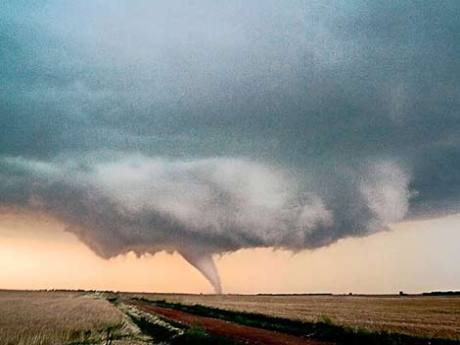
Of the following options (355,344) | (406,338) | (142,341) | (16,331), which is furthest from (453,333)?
(16,331)

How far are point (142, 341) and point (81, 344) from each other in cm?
355

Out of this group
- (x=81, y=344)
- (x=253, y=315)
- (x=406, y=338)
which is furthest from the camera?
(x=253, y=315)

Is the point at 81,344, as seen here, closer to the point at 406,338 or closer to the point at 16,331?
the point at 16,331

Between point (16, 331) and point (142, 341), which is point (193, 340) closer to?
point (142, 341)

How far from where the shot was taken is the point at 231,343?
26969mm

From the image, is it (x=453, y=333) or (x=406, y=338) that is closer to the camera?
(x=406, y=338)

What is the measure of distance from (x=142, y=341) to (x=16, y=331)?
707 cm

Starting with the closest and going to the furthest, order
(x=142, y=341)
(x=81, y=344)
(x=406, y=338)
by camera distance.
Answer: (x=81, y=344) → (x=142, y=341) → (x=406, y=338)

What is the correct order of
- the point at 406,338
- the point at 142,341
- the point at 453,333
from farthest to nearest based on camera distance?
the point at 453,333
the point at 406,338
the point at 142,341

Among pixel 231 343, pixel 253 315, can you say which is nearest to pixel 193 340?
pixel 231 343

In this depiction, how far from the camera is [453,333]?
119 ft

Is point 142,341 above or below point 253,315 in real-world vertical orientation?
below

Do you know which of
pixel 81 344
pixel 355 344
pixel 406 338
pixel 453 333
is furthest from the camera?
pixel 453 333

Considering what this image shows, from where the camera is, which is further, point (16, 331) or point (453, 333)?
point (453, 333)
